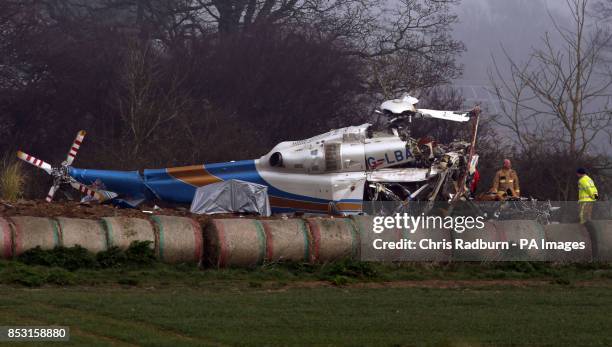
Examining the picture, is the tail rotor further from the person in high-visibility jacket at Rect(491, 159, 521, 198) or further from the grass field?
the person in high-visibility jacket at Rect(491, 159, 521, 198)

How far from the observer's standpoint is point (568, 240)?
1991 centimetres

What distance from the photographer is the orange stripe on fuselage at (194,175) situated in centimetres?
2295

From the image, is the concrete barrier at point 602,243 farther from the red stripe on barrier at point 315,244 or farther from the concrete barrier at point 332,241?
the red stripe on barrier at point 315,244

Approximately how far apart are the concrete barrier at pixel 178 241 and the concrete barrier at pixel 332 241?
2.05 metres

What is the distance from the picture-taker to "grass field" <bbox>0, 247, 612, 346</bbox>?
12.1m

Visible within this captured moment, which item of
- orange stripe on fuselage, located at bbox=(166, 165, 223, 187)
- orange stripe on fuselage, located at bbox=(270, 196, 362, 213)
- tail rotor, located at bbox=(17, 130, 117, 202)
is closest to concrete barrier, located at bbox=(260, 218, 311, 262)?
orange stripe on fuselage, located at bbox=(270, 196, 362, 213)

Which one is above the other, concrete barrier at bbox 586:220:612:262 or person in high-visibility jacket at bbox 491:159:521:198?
person in high-visibility jacket at bbox 491:159:521:198

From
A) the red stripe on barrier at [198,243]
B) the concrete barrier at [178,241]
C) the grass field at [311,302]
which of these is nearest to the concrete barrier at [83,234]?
the grass field at [311,302]

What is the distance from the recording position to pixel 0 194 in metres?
24.5

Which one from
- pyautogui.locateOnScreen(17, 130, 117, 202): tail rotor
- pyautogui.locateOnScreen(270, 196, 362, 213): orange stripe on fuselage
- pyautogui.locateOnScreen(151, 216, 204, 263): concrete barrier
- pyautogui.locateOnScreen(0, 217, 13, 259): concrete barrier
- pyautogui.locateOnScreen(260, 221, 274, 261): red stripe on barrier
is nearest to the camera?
pyautogui.locateOnScreen(0, 217, 13, 259): concrete barrier

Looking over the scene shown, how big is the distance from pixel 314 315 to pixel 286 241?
16.2ft

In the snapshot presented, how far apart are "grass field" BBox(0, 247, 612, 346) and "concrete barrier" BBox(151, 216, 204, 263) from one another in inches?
11.5

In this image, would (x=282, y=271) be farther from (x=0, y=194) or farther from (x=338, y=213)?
(x=0, y=194)

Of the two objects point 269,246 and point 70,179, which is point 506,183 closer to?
point 269,246
